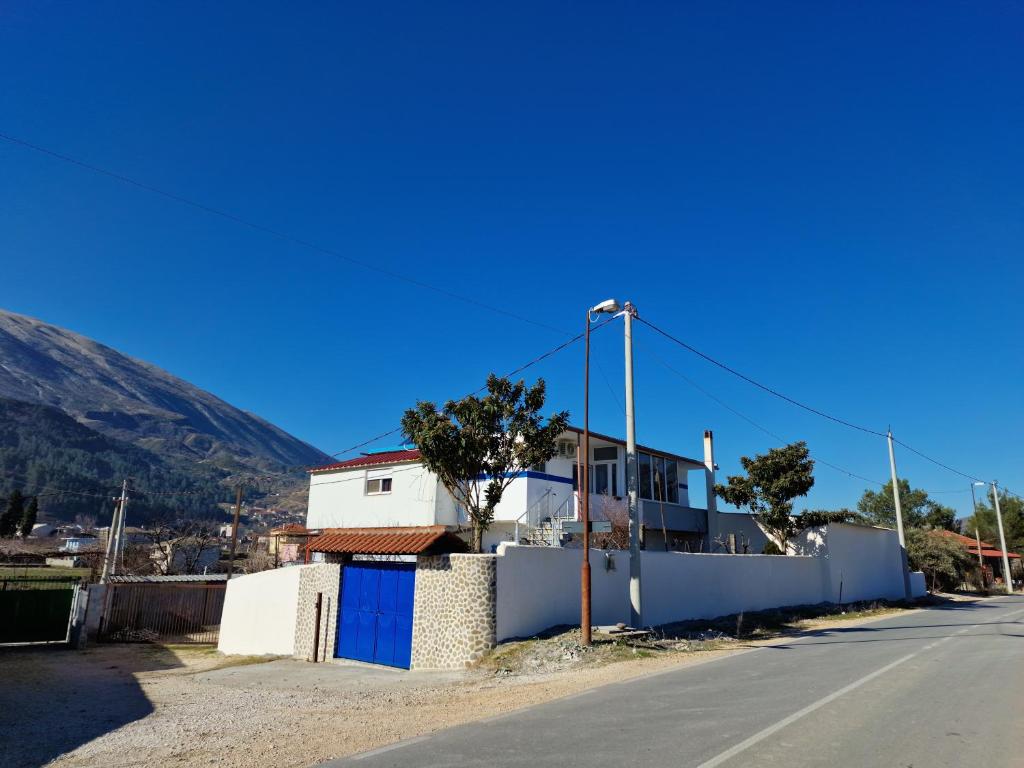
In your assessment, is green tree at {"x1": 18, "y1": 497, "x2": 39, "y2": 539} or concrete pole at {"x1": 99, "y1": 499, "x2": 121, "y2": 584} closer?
concrete pole at {"x1": 99, "y1": 499, "x2": 121, "y2": 584}

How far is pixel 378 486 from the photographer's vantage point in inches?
1220

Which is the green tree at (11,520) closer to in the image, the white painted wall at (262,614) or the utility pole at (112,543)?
the utility pole at (112,543)

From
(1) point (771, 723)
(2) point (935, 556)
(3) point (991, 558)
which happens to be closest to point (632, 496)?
(1) point (771, 723)

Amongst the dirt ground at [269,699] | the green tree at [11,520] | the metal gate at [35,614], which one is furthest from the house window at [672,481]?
the green tree at [11,520]

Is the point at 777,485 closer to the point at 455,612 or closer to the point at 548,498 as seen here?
the point at 548,498

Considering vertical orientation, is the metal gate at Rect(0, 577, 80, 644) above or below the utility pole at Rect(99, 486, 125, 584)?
below

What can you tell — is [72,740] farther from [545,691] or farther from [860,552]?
[860,552]

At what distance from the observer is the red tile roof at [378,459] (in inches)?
1186

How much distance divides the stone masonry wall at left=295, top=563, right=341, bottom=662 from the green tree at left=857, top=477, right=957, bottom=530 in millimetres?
63554

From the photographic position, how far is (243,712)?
11.4m

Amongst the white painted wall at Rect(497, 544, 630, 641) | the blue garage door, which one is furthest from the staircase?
the blue garage door

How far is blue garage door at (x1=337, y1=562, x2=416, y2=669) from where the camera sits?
17.4m

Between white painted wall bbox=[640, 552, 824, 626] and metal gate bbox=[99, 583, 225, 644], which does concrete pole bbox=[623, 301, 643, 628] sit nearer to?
white painted wall bbox=[640, 552, 824, 626]

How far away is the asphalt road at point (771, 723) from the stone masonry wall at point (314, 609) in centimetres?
1021
